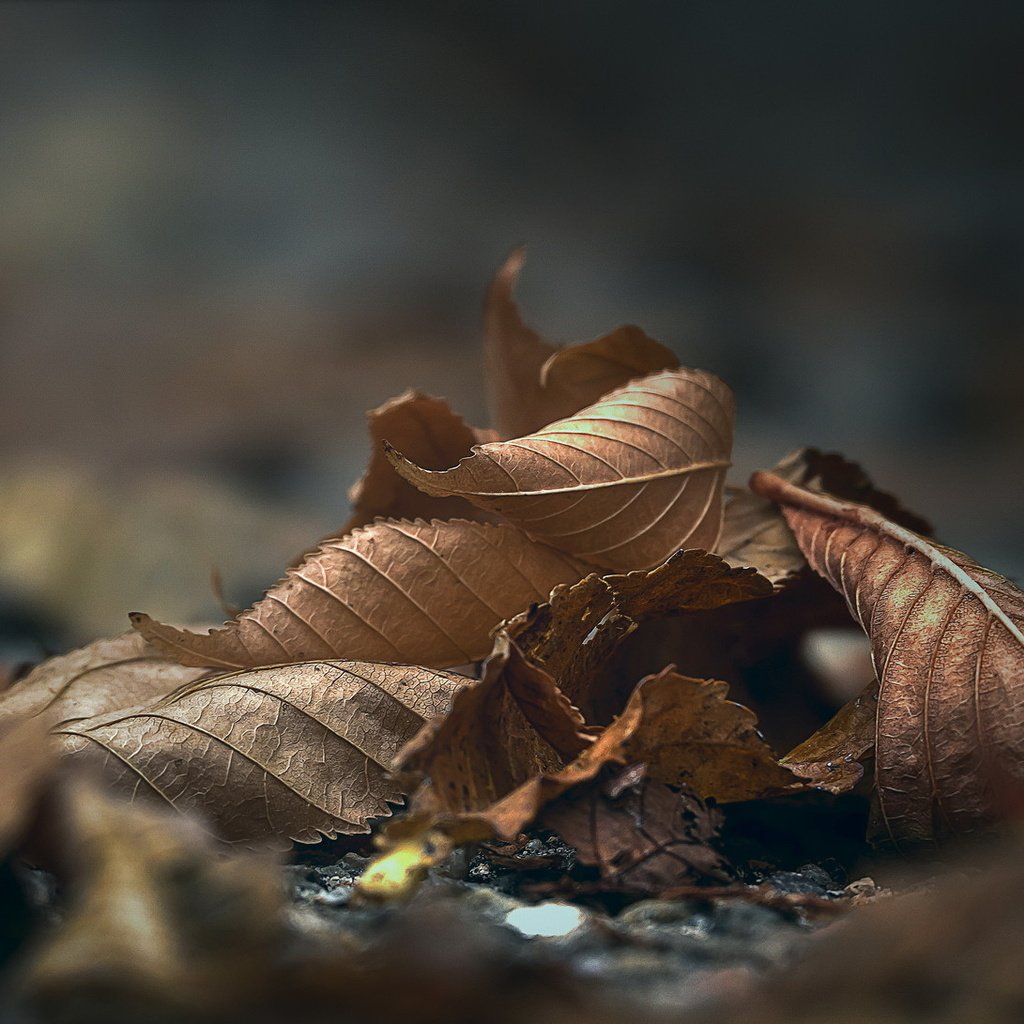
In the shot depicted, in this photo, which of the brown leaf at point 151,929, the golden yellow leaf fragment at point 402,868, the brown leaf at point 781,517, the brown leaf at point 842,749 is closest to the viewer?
the brown leaf at point 151,929

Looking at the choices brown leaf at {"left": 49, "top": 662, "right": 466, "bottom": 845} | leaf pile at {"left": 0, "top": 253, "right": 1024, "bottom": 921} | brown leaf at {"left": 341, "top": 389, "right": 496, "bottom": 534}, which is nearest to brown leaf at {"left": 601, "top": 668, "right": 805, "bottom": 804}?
leaf pile at {"left": 0, "top": 253, "right": 1024, "bottom": 921}

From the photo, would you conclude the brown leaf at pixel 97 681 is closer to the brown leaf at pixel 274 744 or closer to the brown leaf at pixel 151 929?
the brown leaf at pixel 274 744

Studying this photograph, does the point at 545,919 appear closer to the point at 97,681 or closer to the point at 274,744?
the point at 274,744

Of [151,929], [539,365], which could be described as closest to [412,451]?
[539,365]

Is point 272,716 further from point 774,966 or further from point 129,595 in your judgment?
point 129,595

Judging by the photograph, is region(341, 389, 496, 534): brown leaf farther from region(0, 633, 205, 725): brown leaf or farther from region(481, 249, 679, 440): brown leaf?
region(0, 633, 205, 725): brown leaf

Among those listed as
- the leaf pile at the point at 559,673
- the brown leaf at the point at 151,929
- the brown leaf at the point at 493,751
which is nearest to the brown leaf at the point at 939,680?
the leaf pile at the point at 559,673
